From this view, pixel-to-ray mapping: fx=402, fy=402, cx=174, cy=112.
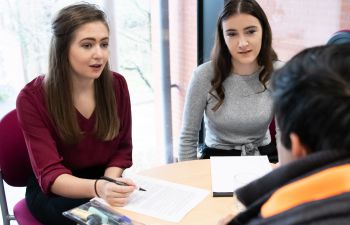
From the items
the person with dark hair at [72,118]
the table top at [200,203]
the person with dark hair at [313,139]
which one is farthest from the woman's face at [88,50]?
the person with dark hair at [313,139]

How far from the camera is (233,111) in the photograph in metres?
1.92

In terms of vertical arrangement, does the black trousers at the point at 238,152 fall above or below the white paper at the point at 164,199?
below

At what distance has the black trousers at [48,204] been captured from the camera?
1519 millimetres

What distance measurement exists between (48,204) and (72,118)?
1.16ft

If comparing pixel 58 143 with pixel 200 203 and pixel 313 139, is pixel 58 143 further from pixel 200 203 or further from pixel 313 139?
pixel 313 139

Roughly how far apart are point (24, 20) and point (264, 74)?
1.52 metres

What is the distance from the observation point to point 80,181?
1490 mm

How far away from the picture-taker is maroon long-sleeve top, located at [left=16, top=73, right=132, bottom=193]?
157cm

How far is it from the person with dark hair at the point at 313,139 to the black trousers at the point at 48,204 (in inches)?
37.9

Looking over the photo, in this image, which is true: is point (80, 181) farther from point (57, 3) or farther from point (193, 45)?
point (193, 45)

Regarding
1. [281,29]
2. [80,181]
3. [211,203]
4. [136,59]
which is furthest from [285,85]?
[136,59]

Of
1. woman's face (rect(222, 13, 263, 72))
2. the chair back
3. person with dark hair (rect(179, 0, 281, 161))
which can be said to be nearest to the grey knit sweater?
person with dark hair (rect(179, 0, 281, 161))

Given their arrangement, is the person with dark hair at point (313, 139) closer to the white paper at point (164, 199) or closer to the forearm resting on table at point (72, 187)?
the white paper at point (164, 199)

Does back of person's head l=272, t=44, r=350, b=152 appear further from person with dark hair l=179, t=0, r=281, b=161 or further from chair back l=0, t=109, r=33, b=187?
chair back l=0, t=109, r=33, b=187
